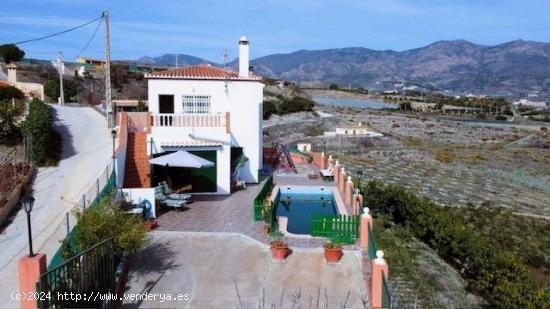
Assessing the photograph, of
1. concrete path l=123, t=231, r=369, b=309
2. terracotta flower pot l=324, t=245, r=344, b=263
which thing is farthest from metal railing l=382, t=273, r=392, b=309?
terracotta flower pot l=324, t=245, r=344, b=263

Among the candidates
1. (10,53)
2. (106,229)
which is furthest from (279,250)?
(10,53)

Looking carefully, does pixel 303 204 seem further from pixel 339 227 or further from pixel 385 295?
pixel 385 295

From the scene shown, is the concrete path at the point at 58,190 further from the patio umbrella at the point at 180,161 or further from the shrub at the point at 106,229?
the patio umbrella at the point at 180,161

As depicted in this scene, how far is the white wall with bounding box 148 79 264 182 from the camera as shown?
20.1 metres

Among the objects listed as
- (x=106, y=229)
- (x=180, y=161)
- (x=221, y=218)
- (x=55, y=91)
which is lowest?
(x=221, y=218)

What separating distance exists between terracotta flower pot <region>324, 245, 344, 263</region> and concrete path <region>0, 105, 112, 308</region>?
661 centimetres

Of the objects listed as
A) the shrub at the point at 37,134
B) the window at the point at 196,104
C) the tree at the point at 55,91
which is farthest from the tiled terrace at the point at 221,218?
the tree at the point at 55,91

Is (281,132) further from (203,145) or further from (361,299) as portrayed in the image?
(361,299)

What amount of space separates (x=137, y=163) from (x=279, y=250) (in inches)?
351

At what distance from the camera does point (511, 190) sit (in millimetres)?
35062

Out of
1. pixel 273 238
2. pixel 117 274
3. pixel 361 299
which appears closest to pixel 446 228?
pixel 273 238

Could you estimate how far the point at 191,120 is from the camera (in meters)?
19.1

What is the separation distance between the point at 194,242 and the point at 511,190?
28.8 meters

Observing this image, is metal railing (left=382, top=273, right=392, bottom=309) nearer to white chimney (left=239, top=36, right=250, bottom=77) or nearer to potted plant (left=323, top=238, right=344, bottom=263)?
potted plant (left=323, top=238, right=344, bottom=263)
